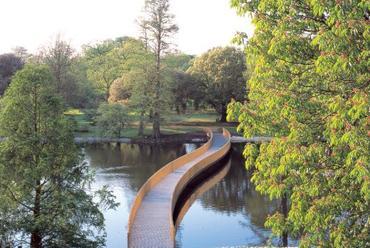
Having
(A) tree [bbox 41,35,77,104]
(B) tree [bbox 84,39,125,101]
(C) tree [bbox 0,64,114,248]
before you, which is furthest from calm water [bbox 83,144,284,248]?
(B) tree [bbox 84,39,125,101]

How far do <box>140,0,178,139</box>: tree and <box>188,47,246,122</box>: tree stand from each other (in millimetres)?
9094

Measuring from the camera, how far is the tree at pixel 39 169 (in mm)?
13977

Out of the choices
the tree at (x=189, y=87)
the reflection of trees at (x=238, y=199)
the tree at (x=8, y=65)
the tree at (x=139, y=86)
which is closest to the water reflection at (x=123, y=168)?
the tree at (x=139, y=86)

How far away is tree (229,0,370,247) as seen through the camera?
701 cm

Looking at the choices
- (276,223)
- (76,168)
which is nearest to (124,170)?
(76,168)

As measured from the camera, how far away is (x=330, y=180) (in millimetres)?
8023

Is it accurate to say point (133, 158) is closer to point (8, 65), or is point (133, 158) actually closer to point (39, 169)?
point (8, 65)

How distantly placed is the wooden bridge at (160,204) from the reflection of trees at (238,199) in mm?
1919

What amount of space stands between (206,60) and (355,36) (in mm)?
53778

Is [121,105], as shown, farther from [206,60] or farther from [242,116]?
[242,116]

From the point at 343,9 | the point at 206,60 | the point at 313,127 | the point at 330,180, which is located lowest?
the point at 330,180

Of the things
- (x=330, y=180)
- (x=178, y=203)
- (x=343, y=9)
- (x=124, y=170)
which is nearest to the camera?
(x=343, y=9)

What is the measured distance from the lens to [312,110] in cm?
833

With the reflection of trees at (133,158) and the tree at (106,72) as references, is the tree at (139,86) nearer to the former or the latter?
the reflection of trees at (133,158)
